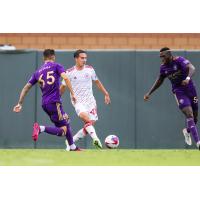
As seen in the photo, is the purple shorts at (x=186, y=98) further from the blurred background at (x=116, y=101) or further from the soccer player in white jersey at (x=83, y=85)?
the blurred background at (x=116, y=101)

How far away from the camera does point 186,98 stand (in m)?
15.0

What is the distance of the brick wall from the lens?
19969mm

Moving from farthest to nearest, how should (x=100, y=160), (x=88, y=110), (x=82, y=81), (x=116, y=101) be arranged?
1. (x=116, y=101)
2. (x=82, y=81)
3. (x=88, y=110)
4. (x=100, y=160)

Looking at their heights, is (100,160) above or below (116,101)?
below

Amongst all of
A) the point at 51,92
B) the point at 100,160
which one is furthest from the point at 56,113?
the point at 100,160

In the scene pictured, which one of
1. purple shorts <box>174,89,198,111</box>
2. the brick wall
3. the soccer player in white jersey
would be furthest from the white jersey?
the brick wall

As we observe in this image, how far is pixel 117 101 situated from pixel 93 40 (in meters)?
2.40

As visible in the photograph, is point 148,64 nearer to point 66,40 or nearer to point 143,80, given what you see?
point 143,80

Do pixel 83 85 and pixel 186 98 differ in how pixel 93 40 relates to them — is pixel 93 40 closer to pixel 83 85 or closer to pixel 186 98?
pixel 83 85

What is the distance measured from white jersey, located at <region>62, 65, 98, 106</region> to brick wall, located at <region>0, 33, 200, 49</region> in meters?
4.97

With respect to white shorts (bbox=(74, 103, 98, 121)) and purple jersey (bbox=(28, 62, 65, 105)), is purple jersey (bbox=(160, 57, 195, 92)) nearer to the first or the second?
white shorts (bbox=(74, 103, 98, 121))

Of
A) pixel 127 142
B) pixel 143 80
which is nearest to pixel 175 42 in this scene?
pixel 143 80

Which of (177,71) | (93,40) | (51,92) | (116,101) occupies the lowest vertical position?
(116,101)

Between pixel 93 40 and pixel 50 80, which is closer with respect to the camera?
pixel 50 80
